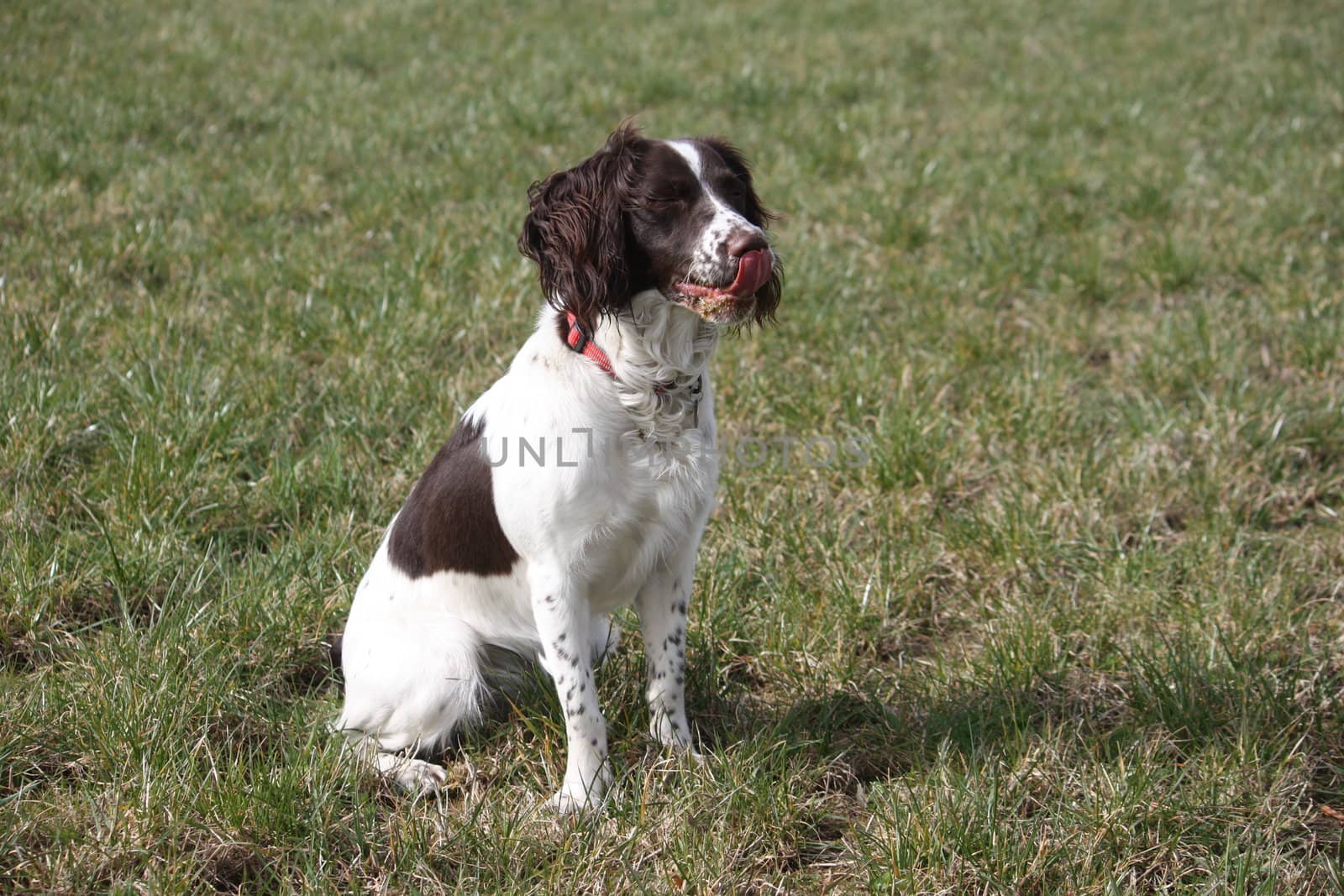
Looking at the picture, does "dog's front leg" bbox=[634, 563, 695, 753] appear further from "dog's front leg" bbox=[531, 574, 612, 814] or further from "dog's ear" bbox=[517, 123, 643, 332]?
"dog's ear" bbox=[517, 123, 643, 332]

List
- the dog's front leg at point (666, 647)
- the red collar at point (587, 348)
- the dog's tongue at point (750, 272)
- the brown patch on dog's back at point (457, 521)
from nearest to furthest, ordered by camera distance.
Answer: the dog's tongue at point (750, 272)
the red collar at point (587, 348)
the brown patch on dog's back at point (457, 521)
the dog's front leg at point (666, 647)

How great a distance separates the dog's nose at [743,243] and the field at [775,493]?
103cm

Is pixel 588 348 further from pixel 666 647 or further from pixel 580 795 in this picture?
pixel 580 795

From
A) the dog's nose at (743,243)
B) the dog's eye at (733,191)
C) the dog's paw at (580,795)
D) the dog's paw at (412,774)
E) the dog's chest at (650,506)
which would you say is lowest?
the dog's paw at (412,774)

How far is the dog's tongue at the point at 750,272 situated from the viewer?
6.66 ft

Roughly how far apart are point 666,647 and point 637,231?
92cm

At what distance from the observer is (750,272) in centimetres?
204

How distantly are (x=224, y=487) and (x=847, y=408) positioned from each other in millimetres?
1961

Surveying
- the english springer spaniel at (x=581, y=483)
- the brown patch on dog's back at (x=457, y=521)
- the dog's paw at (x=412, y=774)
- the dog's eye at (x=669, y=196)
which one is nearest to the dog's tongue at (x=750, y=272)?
the english springer spaniel at (x=581, y=483)

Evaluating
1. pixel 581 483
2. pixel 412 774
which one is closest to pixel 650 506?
pixel 581 483

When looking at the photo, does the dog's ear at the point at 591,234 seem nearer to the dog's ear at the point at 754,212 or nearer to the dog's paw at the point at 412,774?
the dog's ear at the point at 754,212

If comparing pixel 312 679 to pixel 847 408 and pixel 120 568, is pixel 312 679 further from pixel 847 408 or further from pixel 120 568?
pixel 847 408

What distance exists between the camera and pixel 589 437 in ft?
7.24

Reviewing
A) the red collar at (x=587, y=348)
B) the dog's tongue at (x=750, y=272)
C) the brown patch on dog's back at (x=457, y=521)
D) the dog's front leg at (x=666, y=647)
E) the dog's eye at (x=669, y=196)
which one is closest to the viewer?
the dog's tongue at (x=750, y=272)
